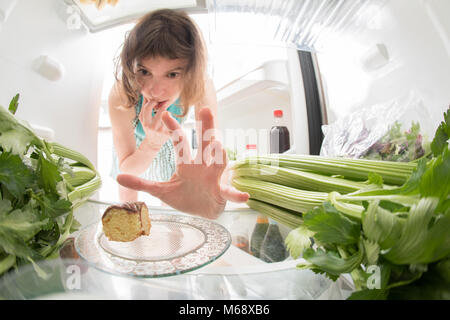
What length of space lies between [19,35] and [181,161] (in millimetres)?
418

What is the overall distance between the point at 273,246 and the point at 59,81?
569mm

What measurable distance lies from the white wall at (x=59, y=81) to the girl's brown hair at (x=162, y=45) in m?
0.07

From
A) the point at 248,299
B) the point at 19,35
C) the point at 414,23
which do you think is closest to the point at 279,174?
the point at 248,299

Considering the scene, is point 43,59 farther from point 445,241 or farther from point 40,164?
point 445,241

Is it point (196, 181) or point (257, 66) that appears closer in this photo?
point (196, 181)

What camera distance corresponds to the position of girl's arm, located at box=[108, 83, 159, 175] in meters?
0.55

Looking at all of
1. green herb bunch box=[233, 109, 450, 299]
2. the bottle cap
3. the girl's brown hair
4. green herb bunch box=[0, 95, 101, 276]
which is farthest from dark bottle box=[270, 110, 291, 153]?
green herb bunch box=[0, 95, 101, 276]

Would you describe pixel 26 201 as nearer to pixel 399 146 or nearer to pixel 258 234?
pixel 258 234

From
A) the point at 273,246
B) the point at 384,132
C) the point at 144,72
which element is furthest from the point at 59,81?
the point at 384,132

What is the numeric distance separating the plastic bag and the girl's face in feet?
1.37

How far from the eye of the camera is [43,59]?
20.2 inches

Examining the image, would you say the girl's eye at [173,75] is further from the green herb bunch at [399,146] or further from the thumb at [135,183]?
the green herb bunch at [399,146]

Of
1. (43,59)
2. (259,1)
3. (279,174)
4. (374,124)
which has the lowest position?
(279,174)

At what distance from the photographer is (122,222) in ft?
1.15
